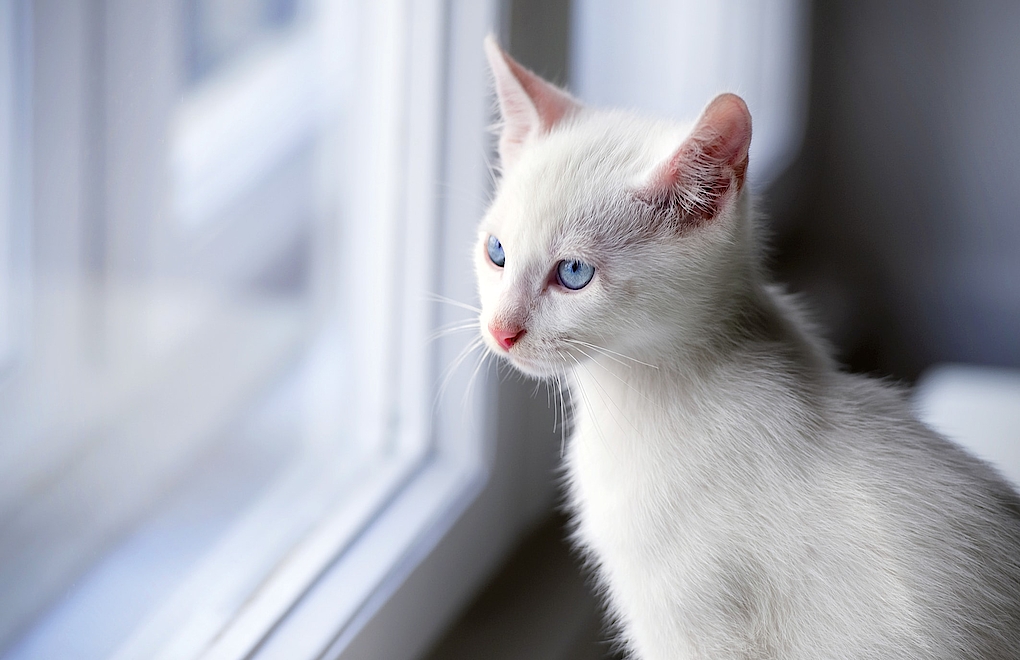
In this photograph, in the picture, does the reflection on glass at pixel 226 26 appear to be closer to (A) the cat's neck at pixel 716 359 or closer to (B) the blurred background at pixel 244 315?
(B) the blurred background at pixel 244 315

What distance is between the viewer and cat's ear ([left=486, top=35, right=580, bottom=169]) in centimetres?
65

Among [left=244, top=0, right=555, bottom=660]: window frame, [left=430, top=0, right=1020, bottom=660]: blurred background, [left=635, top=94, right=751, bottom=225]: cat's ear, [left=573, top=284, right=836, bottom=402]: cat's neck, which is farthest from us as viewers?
[left=430, top=0, right=1020, bottom=660]: blurred background

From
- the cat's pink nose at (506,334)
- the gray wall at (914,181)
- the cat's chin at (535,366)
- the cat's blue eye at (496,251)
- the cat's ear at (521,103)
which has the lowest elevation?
the gray wall at (914,181)

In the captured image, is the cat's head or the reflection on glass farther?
the reflection on glass

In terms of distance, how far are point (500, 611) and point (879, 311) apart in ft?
4.95

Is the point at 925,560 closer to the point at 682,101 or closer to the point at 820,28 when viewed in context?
the point at 682,101

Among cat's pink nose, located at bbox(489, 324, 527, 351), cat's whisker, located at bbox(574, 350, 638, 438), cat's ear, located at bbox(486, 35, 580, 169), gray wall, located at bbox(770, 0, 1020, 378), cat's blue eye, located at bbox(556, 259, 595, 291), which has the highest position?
cat's ear, located at bbox(486, 35, 580, 169)

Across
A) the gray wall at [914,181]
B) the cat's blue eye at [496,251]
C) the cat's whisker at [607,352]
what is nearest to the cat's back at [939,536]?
the cat's whisker at [607,352]

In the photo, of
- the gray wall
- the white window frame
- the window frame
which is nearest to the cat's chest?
the window frame

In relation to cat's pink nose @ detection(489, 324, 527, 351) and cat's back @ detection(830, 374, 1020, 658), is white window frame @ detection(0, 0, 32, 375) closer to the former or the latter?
cat's pink nose @ detection(489, 324, 527, 351)

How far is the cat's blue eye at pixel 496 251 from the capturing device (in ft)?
2.05

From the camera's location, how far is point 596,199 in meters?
0.58

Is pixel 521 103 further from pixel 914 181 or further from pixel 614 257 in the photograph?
pixel 914 181

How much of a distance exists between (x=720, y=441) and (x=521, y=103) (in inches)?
11.4
